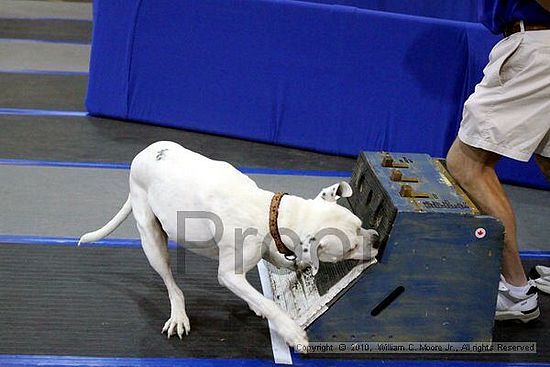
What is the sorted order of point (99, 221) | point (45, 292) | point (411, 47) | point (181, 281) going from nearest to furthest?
point (45, 292)
point (181, 281)
point (99, 221)
point (411, 47)

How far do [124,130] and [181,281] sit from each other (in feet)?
7.12

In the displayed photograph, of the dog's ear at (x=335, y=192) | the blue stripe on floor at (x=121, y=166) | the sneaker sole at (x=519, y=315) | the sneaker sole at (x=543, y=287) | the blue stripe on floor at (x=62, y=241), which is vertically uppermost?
the dog's ear at (x=335, y=192)

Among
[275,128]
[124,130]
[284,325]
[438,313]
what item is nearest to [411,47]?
[275,128]

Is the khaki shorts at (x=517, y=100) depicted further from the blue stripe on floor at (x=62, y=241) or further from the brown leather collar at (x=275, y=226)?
the blue stripe on floor at (x=62, y=241)

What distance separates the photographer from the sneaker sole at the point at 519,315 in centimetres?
336

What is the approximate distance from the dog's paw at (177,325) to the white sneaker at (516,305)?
51.1 inches

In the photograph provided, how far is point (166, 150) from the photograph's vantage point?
3111 millimetres

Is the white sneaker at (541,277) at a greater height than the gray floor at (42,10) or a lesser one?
greater

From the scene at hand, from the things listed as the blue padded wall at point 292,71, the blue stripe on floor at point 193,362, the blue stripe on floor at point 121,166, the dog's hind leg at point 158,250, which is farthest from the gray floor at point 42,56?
the blue stripe on floor at point 193,362

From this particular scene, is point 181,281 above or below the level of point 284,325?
below

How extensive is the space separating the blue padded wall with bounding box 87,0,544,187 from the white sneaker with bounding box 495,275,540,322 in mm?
1793

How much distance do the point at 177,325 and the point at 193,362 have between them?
0.68 ft

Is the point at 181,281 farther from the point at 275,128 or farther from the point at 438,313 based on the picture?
the point at 275,128

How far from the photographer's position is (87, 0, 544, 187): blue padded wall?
16.4ft
